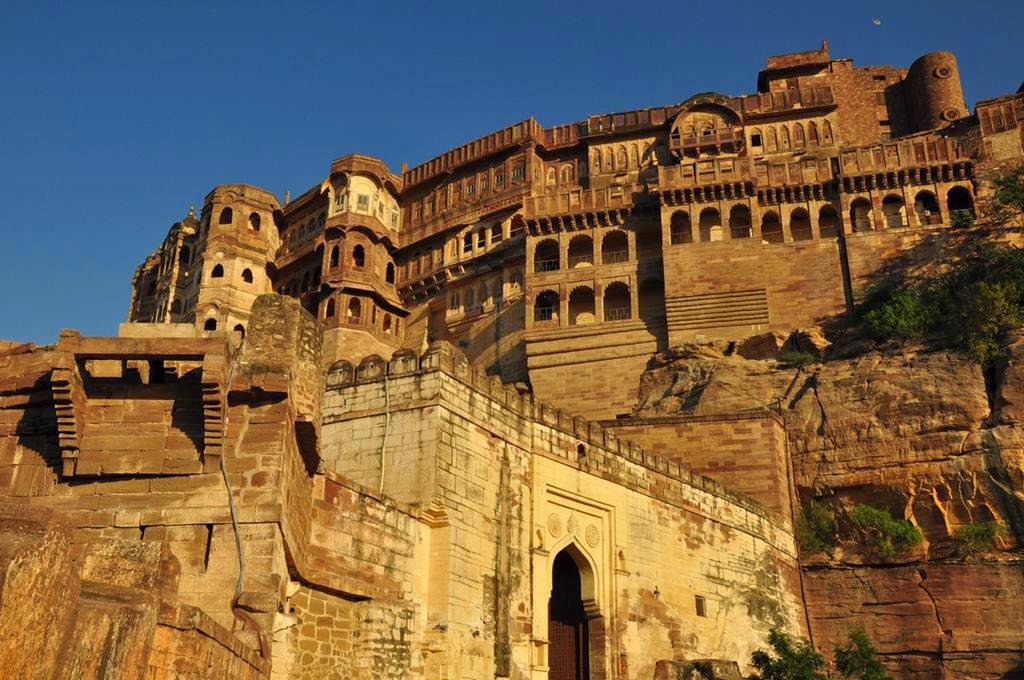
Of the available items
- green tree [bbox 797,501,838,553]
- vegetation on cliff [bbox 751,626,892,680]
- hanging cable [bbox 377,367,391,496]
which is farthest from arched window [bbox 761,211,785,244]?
hanging cable [bbox 377,367,391,496]

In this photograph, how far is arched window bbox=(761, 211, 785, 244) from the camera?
3528cm

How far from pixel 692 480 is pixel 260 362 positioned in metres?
11.6

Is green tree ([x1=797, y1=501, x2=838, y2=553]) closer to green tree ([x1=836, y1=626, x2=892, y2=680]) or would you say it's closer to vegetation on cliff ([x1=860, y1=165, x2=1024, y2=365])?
green tree ([x1=836, y1=626, x2=892, y2=680])

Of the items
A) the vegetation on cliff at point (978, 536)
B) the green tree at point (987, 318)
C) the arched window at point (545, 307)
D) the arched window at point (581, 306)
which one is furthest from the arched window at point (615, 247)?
the vegetation on cliff at point (978, 536)

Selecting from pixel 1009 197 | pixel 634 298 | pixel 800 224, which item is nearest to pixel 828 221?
pixel 800 224

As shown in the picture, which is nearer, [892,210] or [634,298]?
[892,210]

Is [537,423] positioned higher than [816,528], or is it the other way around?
[537,423]

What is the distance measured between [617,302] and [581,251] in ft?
8.01

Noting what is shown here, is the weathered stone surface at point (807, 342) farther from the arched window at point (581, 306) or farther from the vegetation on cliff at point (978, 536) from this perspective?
the vegetation on cliff at point (978, 536)

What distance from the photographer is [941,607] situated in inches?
814

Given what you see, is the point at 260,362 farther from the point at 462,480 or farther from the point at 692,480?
the point at 692,480

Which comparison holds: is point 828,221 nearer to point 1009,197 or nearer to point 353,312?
point 1009,197

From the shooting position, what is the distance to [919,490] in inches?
885

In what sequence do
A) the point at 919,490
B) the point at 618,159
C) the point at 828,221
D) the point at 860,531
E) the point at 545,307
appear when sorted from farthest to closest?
the point at 618,159, the point at 545,307, the point at 828,221, the point at 860,531, the point at 919,490
